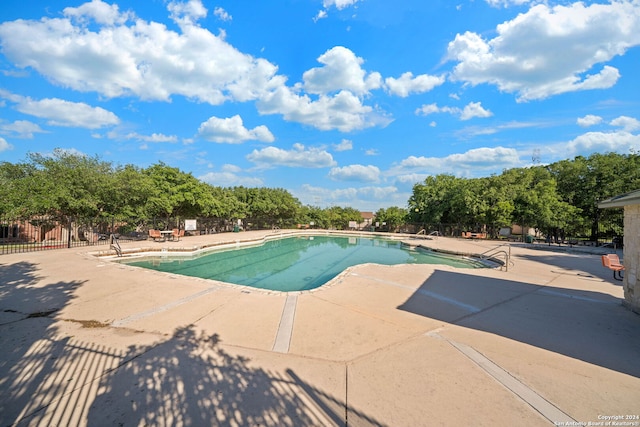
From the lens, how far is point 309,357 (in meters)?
3.04

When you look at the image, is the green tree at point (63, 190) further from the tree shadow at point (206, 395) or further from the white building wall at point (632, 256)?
the white building wall at point (632, 256)

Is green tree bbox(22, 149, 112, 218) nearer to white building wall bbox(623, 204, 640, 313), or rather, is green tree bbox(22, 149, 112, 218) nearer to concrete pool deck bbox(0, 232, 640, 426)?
concrete pool deck bbox(0, 232, 640, 426)

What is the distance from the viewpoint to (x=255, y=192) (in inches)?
1159

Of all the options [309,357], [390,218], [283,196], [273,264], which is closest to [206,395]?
[309,357]

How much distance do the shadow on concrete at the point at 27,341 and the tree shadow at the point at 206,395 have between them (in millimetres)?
559

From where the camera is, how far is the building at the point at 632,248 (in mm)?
4648

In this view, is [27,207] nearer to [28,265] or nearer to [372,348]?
[28,265]

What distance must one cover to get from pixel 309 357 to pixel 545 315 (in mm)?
4372

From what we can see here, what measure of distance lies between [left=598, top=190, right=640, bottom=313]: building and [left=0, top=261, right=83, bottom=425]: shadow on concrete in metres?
8.39

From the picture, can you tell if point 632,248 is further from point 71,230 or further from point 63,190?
point 71,230

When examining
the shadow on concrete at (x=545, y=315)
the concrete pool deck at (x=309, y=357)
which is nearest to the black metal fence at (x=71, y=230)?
the concrete pool deck at (x=309, y=357)

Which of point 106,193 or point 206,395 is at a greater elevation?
point 106,193

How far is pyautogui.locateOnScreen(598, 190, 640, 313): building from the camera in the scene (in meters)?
4.65

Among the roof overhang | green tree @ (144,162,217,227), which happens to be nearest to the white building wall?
the roof overhang
